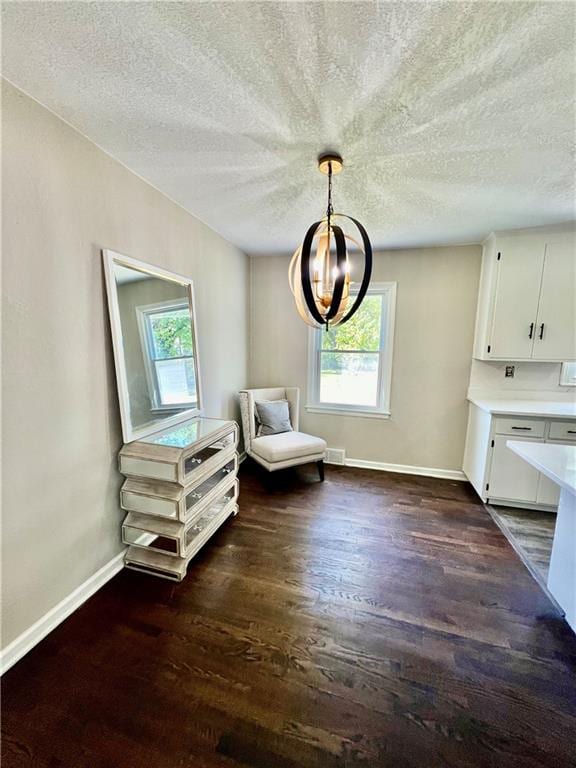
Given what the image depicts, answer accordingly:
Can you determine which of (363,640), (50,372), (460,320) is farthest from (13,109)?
(460,320)

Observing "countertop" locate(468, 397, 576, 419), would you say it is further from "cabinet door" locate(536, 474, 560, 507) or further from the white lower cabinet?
"cabinet door" locate(536, 474, 560, 507)

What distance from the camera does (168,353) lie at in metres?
2.39

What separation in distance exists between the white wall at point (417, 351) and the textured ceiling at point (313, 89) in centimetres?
115

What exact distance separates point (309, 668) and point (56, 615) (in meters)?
1.33

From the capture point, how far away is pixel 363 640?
5.16ft

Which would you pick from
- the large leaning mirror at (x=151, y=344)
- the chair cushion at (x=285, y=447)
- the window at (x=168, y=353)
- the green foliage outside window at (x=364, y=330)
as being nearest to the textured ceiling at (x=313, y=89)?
the large leaning mirror at (x=151, y=344)

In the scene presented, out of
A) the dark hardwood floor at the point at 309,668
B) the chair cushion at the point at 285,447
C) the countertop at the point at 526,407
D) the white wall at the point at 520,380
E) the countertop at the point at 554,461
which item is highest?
the white wall at the point at 520,380

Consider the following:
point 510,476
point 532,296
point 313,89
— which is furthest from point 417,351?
point 313,89

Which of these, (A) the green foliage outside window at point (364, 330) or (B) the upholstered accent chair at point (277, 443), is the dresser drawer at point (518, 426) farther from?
(B) the upholstered accent chair at point (277, 443)

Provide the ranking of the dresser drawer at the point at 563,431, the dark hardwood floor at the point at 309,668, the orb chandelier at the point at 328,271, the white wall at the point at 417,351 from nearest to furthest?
the dark hardwood floor at the point at 309,668 < the orb chandelier at the point at 328,271 < the dresser drawer at the point at 563,431 < the white wall at the point at 417,351

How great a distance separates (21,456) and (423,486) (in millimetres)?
3310

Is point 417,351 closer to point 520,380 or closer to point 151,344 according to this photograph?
point 520,380

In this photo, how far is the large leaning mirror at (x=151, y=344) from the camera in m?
1.92

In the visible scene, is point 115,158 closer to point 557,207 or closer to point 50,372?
point 50,372
